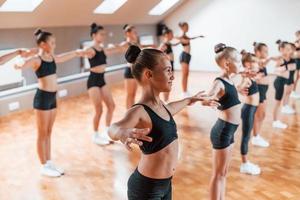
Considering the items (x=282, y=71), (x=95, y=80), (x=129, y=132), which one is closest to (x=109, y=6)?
(x=95, y=80)

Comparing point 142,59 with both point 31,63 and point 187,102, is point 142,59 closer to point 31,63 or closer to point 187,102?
point 187,102

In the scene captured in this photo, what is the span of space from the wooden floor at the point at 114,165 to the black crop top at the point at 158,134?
1535mm

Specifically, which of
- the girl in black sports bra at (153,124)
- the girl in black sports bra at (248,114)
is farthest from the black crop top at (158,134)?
the girl in black sports bra at (248,114)

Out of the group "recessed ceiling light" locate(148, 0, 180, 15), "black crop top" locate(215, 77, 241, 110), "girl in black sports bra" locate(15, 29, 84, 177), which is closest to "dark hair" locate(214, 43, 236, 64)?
"black crop top" locate(215, 77, 241, 110)

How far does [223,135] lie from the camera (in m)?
2.52

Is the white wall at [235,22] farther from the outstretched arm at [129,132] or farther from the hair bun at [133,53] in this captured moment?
the outstretched arm at [129,132]

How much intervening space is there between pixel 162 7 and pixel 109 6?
2144 millimetres

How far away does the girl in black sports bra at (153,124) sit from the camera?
5.02 ft

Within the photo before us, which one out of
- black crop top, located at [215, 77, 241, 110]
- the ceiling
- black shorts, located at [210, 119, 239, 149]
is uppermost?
the ceiling

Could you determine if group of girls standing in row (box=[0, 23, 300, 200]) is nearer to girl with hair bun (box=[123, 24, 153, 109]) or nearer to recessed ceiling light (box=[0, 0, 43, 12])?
girl with hair bun (box=[123, 24, 153, 109])

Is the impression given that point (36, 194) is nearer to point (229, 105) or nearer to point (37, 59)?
point (37, 59)

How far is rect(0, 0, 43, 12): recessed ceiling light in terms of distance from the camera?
5578 mm

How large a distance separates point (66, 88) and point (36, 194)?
4.17m

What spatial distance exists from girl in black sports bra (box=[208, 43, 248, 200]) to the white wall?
22.0 feet
